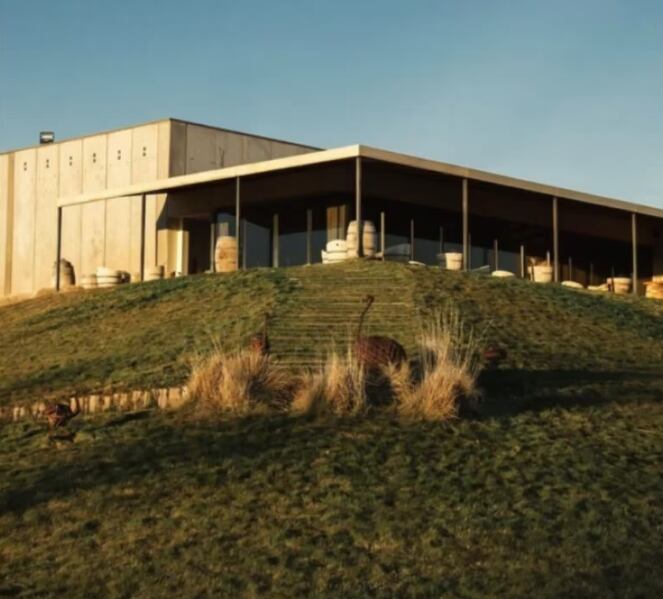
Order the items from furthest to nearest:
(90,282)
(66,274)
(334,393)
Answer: (66,274)
(90,282)
(334,393)

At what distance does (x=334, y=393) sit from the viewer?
9.85 metres

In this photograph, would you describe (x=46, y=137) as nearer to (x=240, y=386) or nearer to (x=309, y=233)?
(x=309, y=233)

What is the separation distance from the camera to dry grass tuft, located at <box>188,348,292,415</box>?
9.80 metres

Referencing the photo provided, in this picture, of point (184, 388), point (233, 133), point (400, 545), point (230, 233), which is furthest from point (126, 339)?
point (233, 133)

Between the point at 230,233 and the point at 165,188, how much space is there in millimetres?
2953

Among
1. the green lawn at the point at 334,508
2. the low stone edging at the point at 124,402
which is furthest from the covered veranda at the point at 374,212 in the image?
the green lawn at the point at 334,508

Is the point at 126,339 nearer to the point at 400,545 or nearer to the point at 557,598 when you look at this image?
the point at 400,545

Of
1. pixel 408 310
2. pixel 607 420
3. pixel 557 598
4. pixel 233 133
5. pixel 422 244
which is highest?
pixel 233 133

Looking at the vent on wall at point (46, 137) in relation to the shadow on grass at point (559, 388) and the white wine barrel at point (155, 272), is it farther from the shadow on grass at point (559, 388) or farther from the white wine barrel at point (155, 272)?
the shadow on grass at point (559, 388)

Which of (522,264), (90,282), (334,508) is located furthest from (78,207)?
(334,508)

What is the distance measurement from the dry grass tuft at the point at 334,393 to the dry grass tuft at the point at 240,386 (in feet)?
0.73

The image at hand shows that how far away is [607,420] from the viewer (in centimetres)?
1034

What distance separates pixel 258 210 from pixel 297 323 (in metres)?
13.8

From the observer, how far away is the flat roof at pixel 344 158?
23.2 metres
